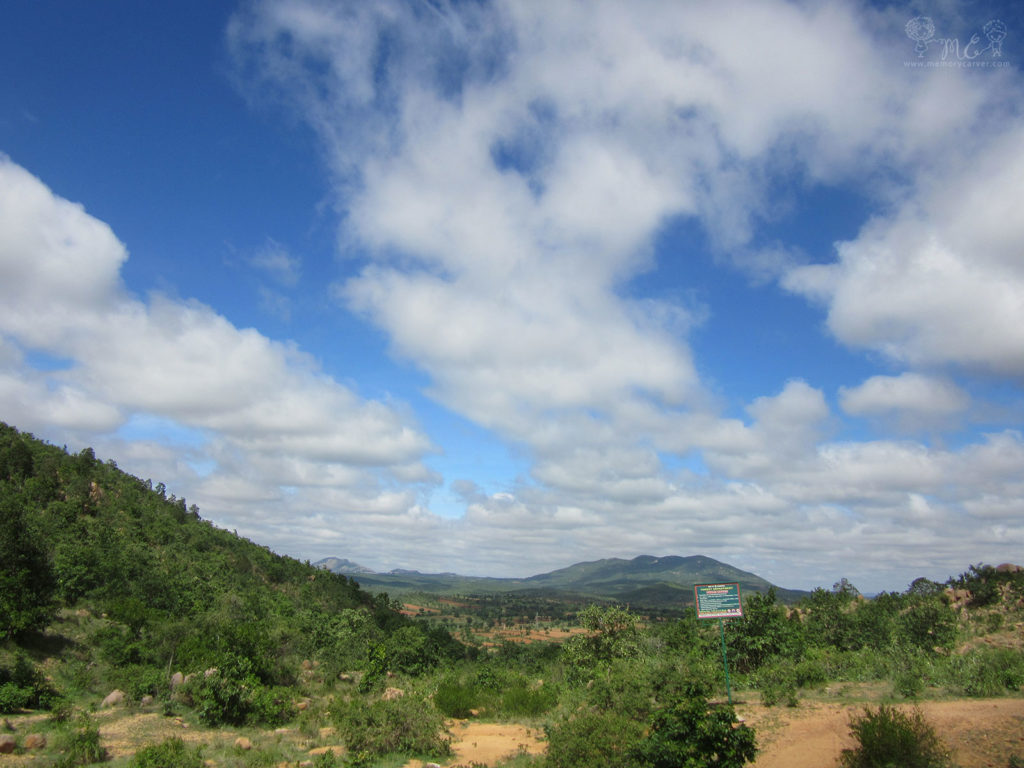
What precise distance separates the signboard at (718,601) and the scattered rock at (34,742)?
2338 cm

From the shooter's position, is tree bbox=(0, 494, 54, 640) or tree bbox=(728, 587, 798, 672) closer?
tree bbox=(0, 494, 54, 640)

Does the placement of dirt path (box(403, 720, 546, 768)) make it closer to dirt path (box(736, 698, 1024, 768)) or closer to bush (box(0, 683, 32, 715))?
dirt path (box(736, 698, 1024, 768))

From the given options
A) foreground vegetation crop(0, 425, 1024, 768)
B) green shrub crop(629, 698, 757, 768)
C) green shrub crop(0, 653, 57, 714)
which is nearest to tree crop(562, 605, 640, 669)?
foreground vegetation crop(0, 425, 1024, 768)

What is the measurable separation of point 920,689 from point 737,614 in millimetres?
7050

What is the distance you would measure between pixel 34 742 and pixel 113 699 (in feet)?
31.2

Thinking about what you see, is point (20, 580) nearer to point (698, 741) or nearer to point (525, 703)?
point (525, 703)

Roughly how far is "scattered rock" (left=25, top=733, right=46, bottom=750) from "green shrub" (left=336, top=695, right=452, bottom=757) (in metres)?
9.65

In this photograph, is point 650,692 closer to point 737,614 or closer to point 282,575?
point 737,614

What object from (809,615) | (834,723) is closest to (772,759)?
(834,723)

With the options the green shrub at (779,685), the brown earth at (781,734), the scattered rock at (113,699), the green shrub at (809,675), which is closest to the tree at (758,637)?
the green shrub at (779,685)

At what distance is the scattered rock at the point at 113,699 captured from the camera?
83.7 feet

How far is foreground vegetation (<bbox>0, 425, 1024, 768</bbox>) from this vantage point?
1738cm

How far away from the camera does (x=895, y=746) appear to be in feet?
43.9

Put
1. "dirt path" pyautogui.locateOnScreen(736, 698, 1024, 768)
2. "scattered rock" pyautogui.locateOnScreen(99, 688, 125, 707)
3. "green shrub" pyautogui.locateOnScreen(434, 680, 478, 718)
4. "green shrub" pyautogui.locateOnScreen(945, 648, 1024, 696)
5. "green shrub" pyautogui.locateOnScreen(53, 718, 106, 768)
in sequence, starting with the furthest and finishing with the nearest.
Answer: "green shrub" pyautogui.locateOnScreen(434, 680, 478, 718) → "scattered rock" pyautogui.locateOnScreen(99, 688, 125, 707) → "green shrub" pyautogui.locateOnScreen(945, 648, 1024, 696) → "green shrub" pyautogui.locateOnScreen(53, 718, 106, 768) → "dirt path" pyautogui.locateOnScreen(736, 698, 1024, 768)
